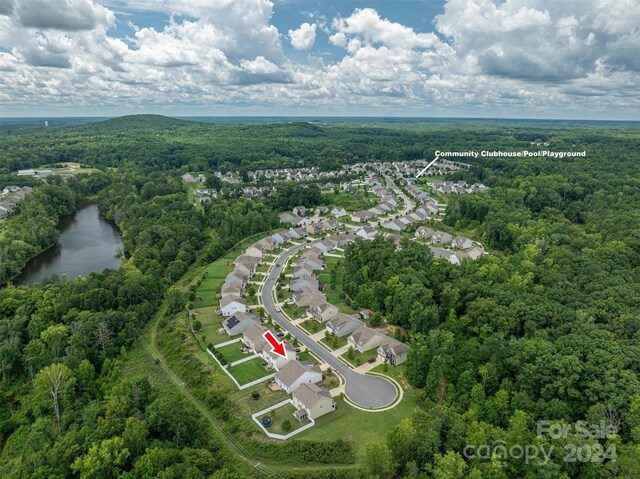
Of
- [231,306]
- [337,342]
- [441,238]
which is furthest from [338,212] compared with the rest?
[337,342]

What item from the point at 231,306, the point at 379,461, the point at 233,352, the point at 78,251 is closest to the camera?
the point at 379,461

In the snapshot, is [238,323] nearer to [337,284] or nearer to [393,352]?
[393,352]

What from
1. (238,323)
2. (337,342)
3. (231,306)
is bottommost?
(337,342)

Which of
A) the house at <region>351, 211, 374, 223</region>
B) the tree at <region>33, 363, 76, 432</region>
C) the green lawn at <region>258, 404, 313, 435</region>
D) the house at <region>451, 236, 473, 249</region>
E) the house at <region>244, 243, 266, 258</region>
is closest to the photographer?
the green lawn at <region>258, 404, 313, 435</region>

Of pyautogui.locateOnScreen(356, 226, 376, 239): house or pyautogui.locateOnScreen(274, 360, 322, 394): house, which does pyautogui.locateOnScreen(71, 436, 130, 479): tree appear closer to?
pyautogui.locateOnScreen(274, 360, 322, 394): house

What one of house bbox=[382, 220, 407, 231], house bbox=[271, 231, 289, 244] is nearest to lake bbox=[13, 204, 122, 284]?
house bbox=[271, 231, 289, 244]

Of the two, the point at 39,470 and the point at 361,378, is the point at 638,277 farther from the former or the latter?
the point at 39,470
